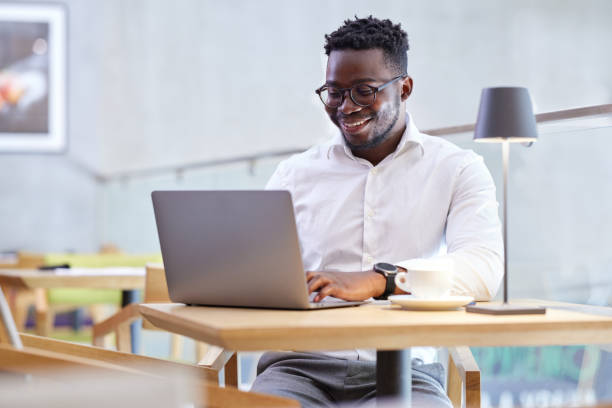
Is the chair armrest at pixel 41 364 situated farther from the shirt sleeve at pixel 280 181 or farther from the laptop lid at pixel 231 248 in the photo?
the shirt sleeve at pixel 280 181

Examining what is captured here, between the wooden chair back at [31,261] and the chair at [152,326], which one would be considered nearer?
the chair at [152,326]

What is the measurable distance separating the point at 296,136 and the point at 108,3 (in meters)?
2.14

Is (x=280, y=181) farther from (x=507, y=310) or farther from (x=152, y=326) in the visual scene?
(x=507, y=310)

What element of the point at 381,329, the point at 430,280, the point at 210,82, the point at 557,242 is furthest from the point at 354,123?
the point at 210,82

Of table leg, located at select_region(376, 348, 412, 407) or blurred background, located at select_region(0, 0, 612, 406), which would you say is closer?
table leg, located at select_region(376, 348, 412, 407)

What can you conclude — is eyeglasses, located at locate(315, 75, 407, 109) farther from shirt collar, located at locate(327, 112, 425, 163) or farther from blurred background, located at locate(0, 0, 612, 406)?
blurred background, located at locate(0, 0, 612, 406)

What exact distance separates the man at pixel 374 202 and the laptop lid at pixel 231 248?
0.30 m

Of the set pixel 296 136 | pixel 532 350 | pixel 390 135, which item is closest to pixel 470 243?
pixel 390 135

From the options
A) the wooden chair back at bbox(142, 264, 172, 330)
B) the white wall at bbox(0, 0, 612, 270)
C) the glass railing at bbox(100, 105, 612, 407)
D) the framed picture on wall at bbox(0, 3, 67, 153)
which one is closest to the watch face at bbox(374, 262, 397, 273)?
the glass railing at bbox(100, 105, 612, 407)

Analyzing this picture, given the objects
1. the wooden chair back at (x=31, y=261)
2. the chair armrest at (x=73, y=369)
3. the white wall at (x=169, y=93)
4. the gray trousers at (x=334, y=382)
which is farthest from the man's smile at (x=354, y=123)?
the white wall at (x=169, y=93)

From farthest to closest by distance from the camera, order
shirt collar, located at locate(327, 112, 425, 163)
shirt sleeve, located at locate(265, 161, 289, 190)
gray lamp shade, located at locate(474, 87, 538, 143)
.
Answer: shirt sleeve, located at locate(265, 161, 289, 190) < shirt collar, located at locate(327, 112, 425, 163) < gray lamp shade, located at locate(474, 87, 538, 143)

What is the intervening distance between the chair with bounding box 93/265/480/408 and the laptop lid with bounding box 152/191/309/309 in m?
0.29

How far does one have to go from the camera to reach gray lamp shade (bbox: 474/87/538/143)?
1640mm

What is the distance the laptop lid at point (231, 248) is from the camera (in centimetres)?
137
